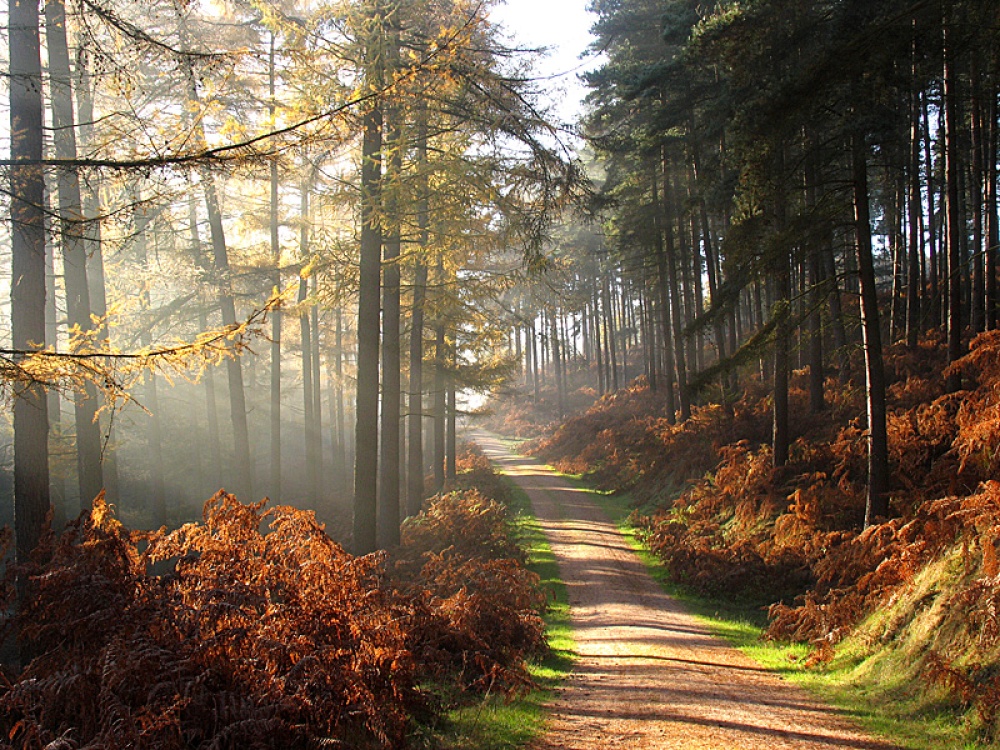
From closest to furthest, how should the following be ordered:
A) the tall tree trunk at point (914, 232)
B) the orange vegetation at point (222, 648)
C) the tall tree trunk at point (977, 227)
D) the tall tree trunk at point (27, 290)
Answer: the orange vegetation at point (222, 648) < the tall tree trunk at point (27, 290) < the tall tree trunk at point (977, 227) < the tall tree trunk at point (914, 232)

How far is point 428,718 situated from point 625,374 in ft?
155

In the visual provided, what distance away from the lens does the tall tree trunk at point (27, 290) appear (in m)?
8.80

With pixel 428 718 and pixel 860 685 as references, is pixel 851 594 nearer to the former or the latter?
pixel 860 685

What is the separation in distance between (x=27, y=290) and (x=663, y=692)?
9755 mm

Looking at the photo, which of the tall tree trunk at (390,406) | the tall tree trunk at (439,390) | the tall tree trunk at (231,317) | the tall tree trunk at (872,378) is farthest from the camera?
the tall tree trunk at (439,390)

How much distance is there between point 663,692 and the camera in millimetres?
7055

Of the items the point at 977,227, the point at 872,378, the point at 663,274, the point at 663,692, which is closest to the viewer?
the point at 663,692

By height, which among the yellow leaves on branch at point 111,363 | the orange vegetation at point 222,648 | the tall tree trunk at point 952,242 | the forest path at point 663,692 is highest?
the tall tree trunk at point 952,242

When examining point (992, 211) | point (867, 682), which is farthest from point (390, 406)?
point (992, 211)

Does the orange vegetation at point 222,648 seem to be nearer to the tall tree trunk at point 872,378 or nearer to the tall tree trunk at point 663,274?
the tall tree trunk at point 872,378

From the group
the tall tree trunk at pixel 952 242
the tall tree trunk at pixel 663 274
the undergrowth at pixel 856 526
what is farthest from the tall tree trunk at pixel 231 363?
the tall tree trunk at pixel 952 242

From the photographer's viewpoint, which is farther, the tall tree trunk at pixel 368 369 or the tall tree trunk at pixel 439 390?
the tall tree trunk at pixel 439 390

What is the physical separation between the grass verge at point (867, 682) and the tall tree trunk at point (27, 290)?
372 inches

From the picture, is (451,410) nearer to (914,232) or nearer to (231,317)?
(231,317)
